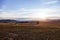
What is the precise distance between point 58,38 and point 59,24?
25.3 ft

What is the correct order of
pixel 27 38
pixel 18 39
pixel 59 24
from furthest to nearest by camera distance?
pixel 59 24
pixel 27 38
pixel 18 39

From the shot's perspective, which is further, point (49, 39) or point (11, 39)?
point (49, 39)

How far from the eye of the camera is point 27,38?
428 inches

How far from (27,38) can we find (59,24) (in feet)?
29.0

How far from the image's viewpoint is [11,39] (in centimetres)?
905

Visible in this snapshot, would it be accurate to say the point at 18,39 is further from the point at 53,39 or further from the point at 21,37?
the point at 53,39

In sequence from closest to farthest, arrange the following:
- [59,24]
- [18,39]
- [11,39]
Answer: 1. [11,39]
2. [18,39]
3. [59,24]

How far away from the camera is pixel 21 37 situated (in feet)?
35.1

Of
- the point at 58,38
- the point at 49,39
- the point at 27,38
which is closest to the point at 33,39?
the point at 27,38

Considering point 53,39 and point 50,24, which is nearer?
point 53,39

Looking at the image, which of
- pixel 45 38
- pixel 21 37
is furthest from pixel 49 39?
pixel 21 37

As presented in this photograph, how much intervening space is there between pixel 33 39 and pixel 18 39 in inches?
46.9

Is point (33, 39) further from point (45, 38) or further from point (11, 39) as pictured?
point (11, 39)

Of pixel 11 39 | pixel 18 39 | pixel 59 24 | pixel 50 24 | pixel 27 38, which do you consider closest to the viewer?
pixel 11 39
